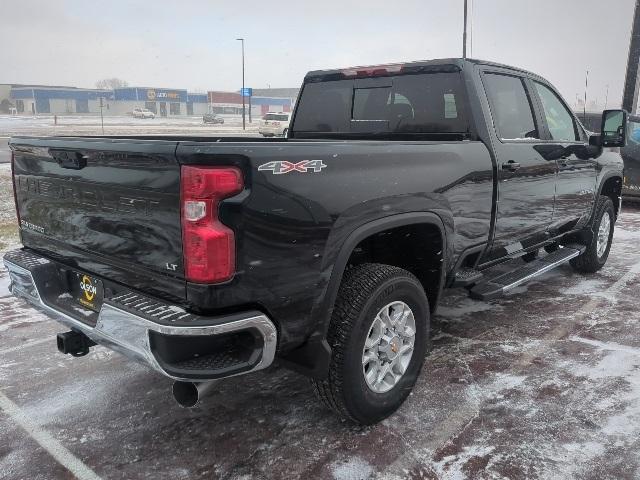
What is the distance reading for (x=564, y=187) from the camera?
15.8 feet

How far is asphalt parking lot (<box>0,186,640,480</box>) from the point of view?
2.69 m

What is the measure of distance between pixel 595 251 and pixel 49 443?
17.8ft

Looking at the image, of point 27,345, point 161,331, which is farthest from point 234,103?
point 161,331

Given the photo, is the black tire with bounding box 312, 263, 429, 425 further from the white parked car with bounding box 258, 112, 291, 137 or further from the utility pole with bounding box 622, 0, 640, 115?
the white parked car with bounding box 258, 112, 291, 137

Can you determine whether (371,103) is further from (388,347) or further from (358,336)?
(358,336)

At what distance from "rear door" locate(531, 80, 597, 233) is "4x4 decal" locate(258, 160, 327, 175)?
266 centimetres

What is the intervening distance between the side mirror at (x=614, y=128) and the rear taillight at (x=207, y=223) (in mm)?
4252

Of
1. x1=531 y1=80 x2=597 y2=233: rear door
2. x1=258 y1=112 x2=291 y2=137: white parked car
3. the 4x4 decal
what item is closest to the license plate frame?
the 4x4 decal

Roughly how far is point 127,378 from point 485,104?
307 centimetres

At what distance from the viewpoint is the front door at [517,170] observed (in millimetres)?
3908

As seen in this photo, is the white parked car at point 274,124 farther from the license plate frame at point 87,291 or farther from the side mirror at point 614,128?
the license plate frame at point 87,291

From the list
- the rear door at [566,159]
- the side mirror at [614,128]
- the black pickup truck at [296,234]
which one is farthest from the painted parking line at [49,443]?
the side mirror at [614,128]

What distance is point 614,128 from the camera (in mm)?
5156

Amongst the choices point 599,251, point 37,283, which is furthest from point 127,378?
point 599,251
